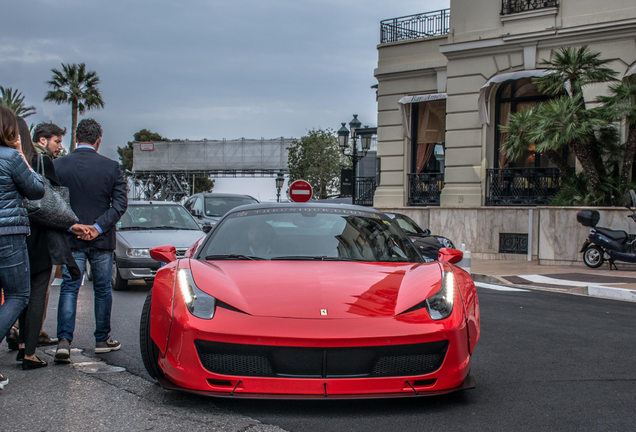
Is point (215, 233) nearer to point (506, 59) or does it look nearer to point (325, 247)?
point (325, 247)

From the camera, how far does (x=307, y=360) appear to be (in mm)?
3826

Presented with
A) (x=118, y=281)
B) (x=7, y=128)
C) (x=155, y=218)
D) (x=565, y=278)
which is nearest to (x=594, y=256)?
(x=565, y=278)

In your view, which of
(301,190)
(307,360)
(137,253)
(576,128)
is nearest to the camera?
(307,360)

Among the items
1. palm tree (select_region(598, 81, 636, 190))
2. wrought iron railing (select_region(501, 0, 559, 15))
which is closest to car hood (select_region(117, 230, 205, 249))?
palm tree (select_region(598, 81, 636, 190))

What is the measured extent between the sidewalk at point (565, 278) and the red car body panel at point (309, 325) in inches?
305

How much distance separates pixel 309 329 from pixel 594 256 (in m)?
12.9

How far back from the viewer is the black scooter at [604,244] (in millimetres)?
14664

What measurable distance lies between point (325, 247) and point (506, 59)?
16.3 meters

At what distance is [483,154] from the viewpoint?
797 inches

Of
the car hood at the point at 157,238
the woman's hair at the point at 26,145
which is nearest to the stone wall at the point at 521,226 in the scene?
the car hood at the point at 157,238

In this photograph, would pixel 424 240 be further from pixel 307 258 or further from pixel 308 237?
pixel 307 258

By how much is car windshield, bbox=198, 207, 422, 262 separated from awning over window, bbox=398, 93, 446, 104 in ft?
57.0

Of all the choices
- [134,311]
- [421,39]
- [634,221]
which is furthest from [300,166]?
[134,311]

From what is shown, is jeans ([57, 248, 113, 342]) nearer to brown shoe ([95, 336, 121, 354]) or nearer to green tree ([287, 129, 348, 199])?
brown shoe ([95, 336, 121, 354])
